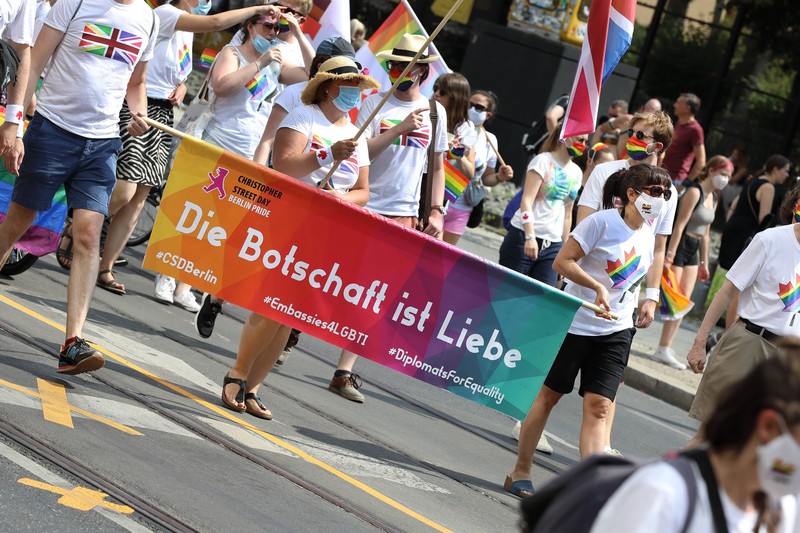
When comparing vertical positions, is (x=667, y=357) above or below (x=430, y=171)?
below

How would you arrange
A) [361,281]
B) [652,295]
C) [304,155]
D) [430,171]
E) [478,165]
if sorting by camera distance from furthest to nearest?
[478,165] < [430,171] < [652,295] < [304,155] < [361,281]

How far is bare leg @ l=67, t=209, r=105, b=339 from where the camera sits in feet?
21.0

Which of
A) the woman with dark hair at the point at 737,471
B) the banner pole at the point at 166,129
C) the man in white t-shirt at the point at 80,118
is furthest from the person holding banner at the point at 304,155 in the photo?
the woman with dark hair at the point at 737,471

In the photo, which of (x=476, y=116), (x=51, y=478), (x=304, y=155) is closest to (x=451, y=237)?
(x=476, y=116)

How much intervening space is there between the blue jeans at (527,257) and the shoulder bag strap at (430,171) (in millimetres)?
1197

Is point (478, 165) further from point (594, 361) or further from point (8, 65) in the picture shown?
point (8, 65)

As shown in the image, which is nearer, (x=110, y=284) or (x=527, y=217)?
(x=527, y=217)

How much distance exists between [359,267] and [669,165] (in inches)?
329

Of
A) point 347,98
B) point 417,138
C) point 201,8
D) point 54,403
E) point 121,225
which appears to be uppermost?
point 201,8

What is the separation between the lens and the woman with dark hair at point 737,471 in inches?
96.2

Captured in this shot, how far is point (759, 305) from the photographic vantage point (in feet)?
22.1

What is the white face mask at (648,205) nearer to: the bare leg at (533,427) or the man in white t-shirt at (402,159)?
the bare leg at (533,427)

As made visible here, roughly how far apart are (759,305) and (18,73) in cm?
374

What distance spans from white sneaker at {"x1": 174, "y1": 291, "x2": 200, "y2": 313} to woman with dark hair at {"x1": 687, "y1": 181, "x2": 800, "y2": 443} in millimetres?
3897
